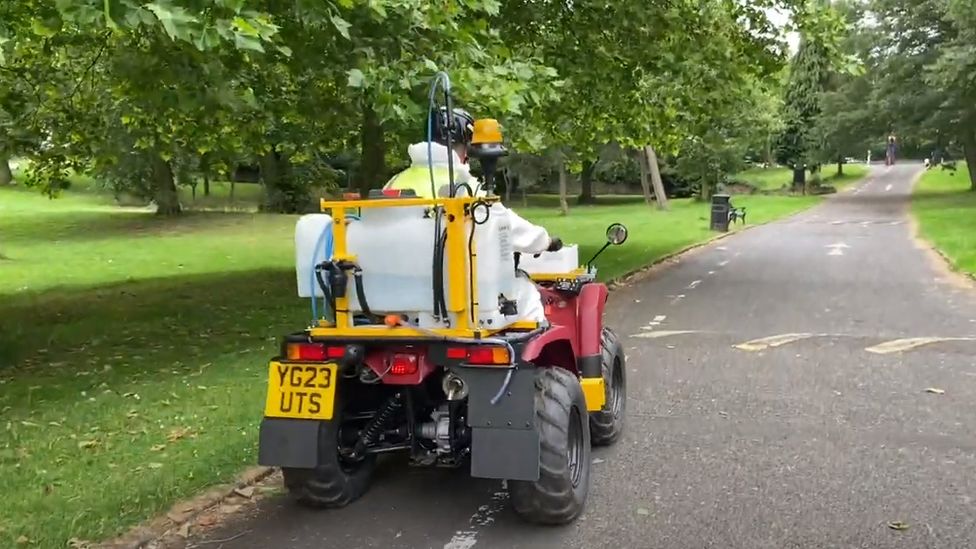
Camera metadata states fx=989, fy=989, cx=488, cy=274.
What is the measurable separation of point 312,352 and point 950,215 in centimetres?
3198

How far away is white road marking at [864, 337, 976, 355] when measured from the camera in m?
9.95

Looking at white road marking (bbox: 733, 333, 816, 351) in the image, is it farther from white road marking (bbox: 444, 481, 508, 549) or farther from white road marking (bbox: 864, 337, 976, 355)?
white road marking (bbox: 444, 481, 508, 549)

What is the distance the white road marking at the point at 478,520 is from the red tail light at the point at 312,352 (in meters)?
1.09

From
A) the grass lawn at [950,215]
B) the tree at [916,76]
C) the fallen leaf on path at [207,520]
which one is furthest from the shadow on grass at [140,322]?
the tree at [916,76]

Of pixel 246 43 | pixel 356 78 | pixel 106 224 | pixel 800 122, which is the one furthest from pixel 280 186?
pixel 246 43

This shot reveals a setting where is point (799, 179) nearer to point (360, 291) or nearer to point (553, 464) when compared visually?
point (553, 464)

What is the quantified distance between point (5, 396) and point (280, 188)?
119ft

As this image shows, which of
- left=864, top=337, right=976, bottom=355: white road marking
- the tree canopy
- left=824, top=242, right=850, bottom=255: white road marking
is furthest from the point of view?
left=824, top=242, right=850, bottom=255: white road marking

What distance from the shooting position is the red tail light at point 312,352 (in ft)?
16.5

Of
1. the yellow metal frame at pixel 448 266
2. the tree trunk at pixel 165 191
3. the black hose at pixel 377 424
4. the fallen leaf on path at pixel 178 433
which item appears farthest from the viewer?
the tree trunk at pixel 165 191

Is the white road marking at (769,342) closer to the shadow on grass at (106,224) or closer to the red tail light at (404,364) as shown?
the red tail light at (404,364)

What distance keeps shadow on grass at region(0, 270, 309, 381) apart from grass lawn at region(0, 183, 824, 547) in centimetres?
3

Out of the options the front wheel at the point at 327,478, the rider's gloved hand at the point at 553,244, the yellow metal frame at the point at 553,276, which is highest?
the rider's gloved hand at the point at 553,244

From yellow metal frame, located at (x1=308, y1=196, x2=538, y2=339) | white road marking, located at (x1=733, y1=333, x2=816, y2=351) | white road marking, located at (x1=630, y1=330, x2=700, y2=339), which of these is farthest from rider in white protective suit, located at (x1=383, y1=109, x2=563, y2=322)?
white road marking, located at (x1=630, y1=330, x2=700, y2=339)
